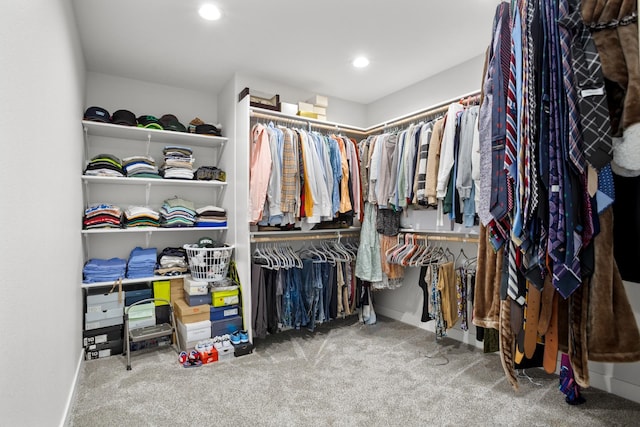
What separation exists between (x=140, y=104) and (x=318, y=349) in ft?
9.35

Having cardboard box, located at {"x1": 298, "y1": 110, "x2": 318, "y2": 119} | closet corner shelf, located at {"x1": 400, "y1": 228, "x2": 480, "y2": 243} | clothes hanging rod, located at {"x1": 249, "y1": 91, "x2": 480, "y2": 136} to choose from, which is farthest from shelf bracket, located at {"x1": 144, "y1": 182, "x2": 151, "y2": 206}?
closet corner shelf, located at {"x1": 400, "y1": 228, "x2": 480, "y2": 243}

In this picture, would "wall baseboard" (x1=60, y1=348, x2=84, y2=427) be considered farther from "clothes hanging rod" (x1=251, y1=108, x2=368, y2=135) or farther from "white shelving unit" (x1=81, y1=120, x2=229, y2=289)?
"clothes hanging rod" (x1=251, y1=108, x2=368, y2=135)

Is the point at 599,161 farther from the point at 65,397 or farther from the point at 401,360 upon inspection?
the point at 65,397

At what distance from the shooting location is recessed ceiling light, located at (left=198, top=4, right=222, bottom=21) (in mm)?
2150

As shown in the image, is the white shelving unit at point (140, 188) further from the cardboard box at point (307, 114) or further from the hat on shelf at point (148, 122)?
the cardboard box at point (307, 114)

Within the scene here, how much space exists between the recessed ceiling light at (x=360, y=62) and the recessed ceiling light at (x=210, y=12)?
1.19 meters

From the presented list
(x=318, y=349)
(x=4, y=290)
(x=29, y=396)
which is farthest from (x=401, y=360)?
(x=4, y=290)

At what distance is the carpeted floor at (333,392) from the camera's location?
1.86 metres

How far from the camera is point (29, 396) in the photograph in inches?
44.5

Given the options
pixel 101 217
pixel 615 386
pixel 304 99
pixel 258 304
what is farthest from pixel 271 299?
pixel 615 386

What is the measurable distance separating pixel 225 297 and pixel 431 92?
2719 mm

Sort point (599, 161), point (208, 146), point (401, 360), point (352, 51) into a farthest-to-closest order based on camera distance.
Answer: point (208, 146) → point (352, 51) → point (401, 360) → point (599, 161)

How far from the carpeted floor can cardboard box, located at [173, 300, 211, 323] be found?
295mm

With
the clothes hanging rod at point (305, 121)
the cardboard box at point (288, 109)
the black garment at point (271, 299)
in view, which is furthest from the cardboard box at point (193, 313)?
the cardboard box at point (288, 109)
